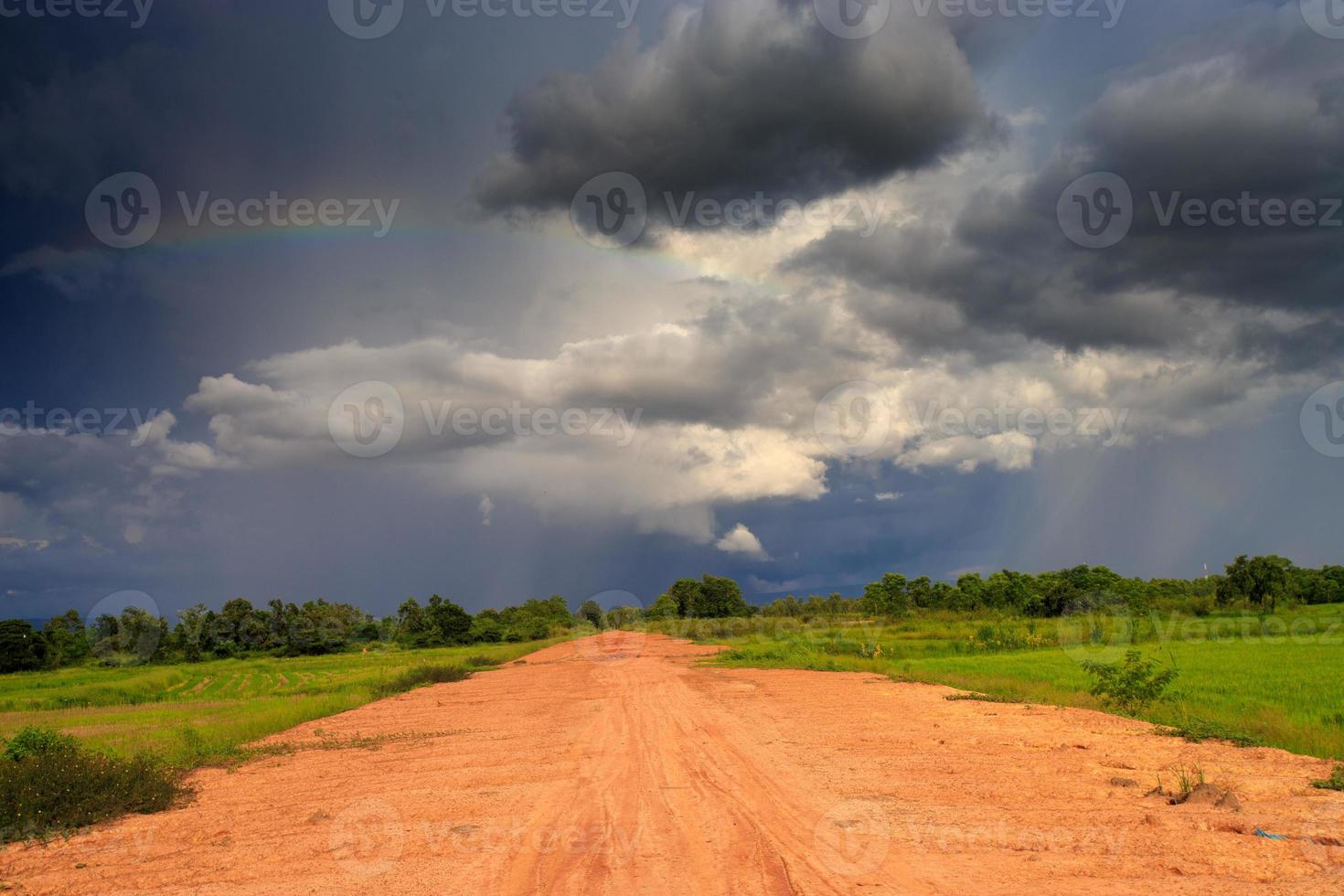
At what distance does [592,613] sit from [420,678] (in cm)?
11883

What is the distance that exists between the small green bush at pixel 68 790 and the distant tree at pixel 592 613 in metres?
133

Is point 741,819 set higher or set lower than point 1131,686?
higher

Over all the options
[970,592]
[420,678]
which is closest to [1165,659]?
[420,678]

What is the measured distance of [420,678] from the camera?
1422 inches

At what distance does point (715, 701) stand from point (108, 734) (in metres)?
18.6

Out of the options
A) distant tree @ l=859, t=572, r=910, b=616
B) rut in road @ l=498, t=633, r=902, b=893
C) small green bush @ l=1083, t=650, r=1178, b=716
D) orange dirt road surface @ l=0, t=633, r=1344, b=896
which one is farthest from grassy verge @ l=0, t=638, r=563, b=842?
distant tree @ l=859, t=572, r=910, b=616

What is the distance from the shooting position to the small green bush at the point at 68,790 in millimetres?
9797

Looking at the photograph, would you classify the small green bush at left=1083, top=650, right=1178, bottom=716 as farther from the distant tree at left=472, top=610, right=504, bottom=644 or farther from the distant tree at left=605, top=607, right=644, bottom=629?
the distant tree at left=605, top=607, right=644, bottom=629

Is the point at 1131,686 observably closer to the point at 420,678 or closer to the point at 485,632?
the point at 420,678

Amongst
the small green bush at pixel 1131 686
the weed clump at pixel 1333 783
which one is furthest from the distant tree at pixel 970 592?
the weed clump at pixel 1333 783

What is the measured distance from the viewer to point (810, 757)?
13.0 m

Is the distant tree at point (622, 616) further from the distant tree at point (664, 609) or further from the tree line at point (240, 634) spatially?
the tree line at point (240, 634)

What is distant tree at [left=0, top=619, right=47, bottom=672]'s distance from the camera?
2712 inches

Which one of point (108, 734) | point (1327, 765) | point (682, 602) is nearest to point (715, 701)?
point (1327, 765)
